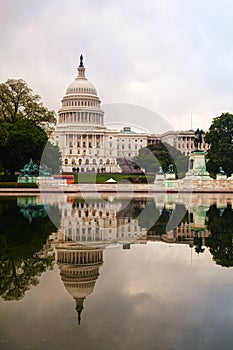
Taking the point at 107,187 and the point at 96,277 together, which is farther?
the point at 107,187

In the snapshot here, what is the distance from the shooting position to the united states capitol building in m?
114

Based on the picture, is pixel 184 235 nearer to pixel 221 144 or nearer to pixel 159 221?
pixel 159 221

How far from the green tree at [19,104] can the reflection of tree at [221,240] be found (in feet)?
128

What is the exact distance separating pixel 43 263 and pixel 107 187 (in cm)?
3669

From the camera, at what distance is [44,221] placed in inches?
654

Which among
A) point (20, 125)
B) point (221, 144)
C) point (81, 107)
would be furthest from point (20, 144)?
point (81, 107)

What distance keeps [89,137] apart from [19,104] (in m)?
65.7

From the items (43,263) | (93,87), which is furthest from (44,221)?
(93,87)

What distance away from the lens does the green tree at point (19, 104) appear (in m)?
51.7

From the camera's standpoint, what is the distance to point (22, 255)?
10.0 metres

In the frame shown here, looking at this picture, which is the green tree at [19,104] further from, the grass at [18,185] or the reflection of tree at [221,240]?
the reflection of tree at [221,240]

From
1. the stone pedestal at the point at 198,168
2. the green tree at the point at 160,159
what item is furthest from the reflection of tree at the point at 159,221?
the green tree at the point at 160,159

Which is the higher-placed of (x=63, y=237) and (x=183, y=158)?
(x=183, y=158)

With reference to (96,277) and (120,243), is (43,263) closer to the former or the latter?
(96,277)
